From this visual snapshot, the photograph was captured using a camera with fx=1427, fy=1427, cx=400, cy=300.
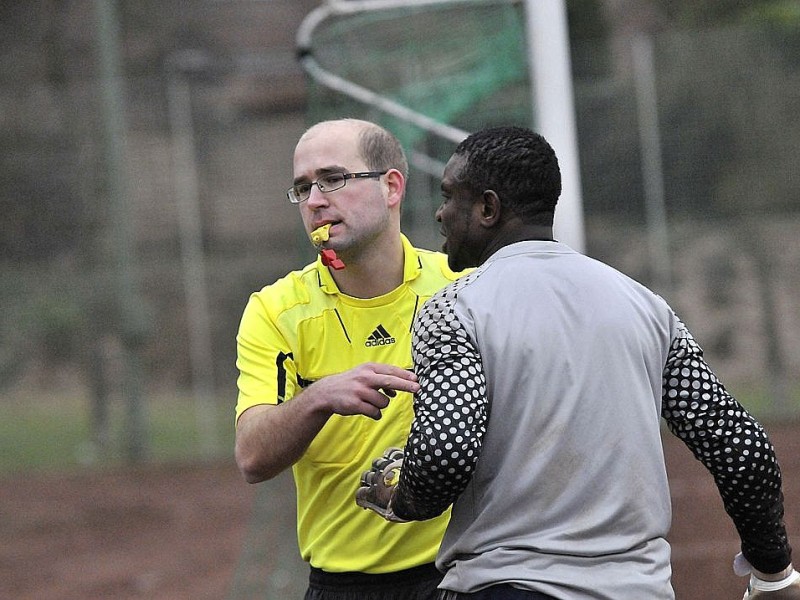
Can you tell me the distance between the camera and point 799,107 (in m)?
14.6

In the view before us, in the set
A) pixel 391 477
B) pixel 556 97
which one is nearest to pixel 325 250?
pixel 391 477

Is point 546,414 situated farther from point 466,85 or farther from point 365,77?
point 365,77

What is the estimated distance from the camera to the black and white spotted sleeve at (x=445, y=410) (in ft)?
8.72

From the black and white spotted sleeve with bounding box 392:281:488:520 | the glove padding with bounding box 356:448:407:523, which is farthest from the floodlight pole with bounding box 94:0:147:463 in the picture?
the black and white spotted sleeve with bounding box 392:281:488:520

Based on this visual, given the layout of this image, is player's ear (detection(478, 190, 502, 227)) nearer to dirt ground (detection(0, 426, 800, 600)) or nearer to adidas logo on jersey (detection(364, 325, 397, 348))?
adidas logo on jersey (detection(364, 325, 397, 348))

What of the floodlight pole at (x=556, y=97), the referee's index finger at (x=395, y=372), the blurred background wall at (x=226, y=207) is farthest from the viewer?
the blurred background wall at (x=226, y=207)

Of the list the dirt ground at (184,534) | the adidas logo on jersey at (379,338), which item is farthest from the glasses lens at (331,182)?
the dirt ground at (184,534)

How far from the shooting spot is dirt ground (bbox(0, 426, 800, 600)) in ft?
27.8

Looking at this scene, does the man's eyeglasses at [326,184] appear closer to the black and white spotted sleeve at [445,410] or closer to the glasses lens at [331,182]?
the glasses lens at [331,182]

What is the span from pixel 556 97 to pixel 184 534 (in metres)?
7.80

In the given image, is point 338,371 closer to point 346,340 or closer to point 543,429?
point 346,340

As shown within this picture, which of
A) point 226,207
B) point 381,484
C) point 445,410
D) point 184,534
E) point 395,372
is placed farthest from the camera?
point 226,207

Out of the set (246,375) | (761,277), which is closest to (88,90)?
(761,277)

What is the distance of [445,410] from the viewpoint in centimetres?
266
